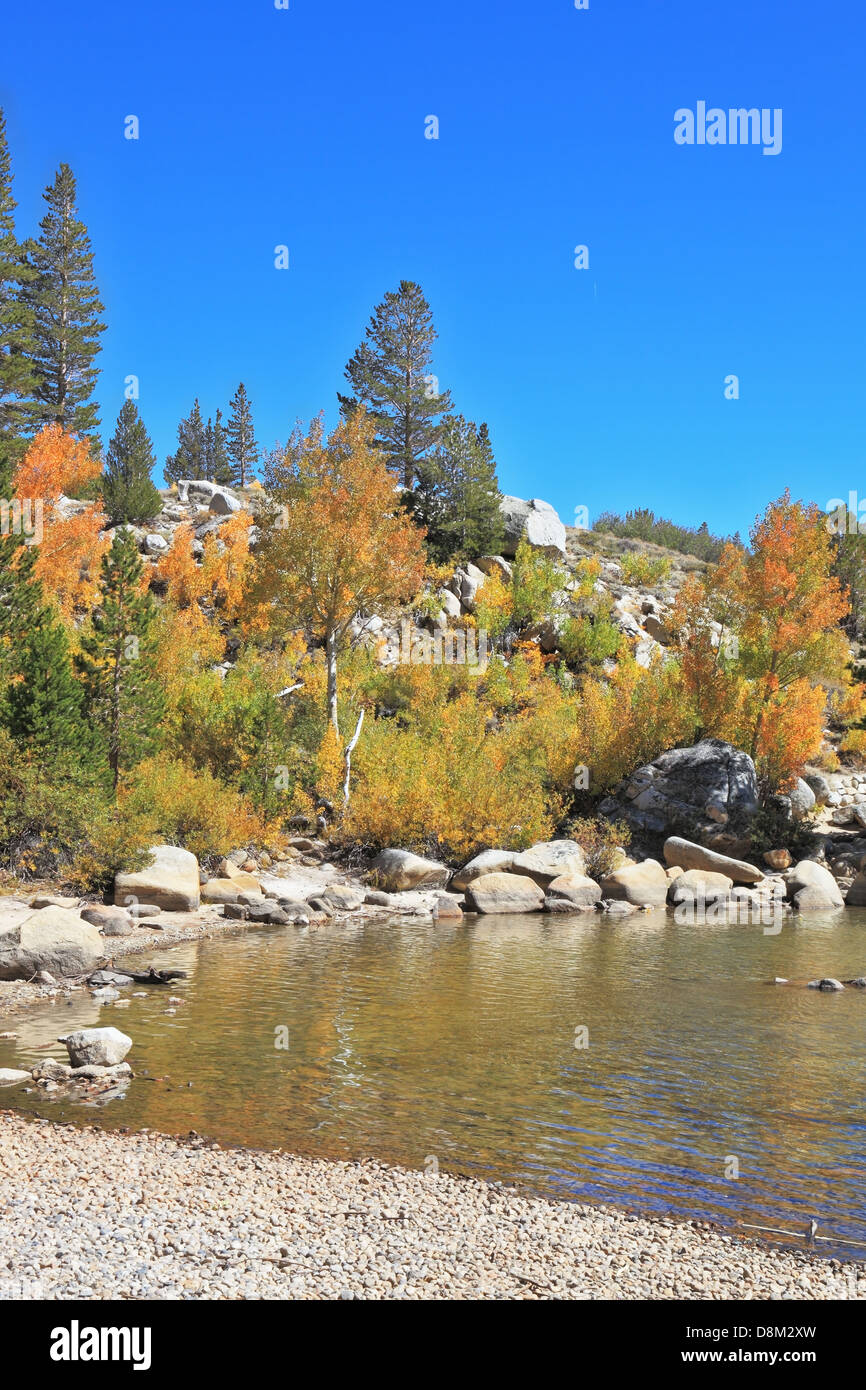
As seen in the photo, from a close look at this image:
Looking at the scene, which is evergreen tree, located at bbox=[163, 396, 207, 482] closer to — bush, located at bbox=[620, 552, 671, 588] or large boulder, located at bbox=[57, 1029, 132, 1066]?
bush, located at bbox=[620, 552, 671, 588]

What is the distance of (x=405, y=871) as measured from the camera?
89.9 feet

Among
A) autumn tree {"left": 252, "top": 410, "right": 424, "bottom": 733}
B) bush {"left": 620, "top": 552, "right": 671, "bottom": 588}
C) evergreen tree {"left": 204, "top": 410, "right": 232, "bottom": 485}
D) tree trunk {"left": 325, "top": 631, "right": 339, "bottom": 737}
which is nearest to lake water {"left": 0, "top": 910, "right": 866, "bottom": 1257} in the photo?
tree trunk {"left": 325, "top": 631, "right": 339, "bottom": 737}

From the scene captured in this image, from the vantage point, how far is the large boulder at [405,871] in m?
27.4

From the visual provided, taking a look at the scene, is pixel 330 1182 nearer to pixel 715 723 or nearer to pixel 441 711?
pixel 441 711

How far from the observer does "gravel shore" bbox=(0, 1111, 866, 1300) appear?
21.2 feet

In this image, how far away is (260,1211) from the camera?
25.1 ft

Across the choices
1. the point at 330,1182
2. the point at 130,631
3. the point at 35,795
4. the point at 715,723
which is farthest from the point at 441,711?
the point at 330,1182

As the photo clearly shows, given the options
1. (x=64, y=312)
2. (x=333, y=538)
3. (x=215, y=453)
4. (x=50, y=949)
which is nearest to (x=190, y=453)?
(x=215, y=453)

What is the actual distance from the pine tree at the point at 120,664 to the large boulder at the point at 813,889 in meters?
19.0

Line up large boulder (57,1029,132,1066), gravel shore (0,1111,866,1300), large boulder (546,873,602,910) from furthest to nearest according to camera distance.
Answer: large boulder (546,873,602,910), large boulder (57,1029,132,1066), gravel shore (0,1111,866,1300)

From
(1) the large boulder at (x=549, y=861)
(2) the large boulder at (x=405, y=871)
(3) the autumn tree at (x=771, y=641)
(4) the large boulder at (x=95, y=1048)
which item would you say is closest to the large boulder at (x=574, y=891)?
(1) the large boulder at (x=549, y=861)

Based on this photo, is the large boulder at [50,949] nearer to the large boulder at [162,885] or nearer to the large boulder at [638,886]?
the large boulder at [162,885]

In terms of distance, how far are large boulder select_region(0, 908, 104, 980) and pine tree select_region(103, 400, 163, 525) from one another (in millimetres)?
40631

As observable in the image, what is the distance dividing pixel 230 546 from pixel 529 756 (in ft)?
74.2
